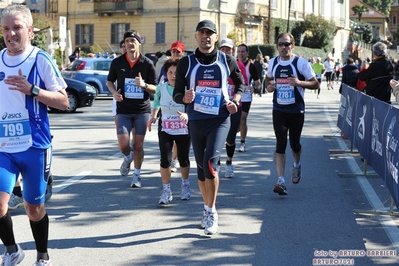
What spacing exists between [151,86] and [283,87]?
1680mm

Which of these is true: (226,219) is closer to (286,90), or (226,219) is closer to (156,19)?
(286,90)

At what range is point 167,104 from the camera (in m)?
9.13

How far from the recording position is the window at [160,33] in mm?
63438

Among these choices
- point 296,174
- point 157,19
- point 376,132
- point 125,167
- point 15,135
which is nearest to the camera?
point 15,135

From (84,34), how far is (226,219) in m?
60.2

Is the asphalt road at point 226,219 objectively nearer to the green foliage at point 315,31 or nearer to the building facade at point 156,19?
the building facade at point 156,19

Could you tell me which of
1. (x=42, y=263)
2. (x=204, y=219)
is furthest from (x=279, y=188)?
(x=42, y=263)

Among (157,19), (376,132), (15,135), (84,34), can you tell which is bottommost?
(376,132)

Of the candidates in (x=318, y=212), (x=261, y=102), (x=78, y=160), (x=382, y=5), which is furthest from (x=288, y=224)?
(x=382, y=5)

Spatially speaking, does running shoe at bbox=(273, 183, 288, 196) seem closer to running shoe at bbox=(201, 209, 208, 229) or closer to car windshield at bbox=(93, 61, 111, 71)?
running shoe at bbox=(201, 209, 208, 229)

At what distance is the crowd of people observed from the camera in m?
5.46

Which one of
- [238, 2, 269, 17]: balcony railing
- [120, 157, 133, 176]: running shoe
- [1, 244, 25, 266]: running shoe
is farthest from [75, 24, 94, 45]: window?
[1, 244, 25, 266]: running shoe

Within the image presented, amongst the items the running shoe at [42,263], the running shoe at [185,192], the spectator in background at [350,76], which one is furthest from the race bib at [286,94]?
the spectator in background at [350,76]

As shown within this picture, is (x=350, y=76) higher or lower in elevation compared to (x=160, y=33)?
lower
